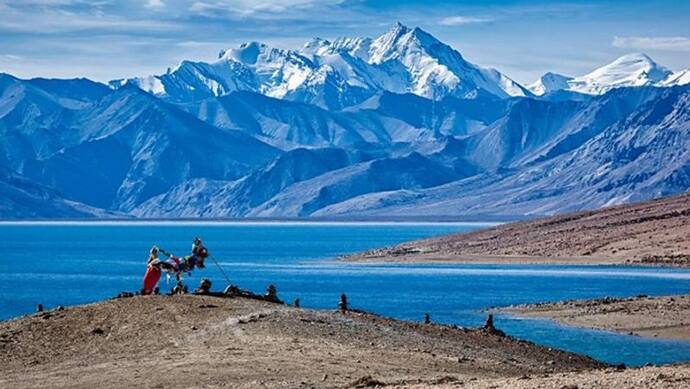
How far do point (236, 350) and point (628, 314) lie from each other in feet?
164

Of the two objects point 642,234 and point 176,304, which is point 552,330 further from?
point 642,234

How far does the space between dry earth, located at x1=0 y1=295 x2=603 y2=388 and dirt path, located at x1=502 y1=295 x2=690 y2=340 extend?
2837 centimetres

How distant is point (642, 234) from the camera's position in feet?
600

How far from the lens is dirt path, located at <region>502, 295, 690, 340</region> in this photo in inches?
3046

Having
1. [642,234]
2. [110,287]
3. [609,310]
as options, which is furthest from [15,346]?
[642,234]

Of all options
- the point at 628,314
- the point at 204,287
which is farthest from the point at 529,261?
the point at 204,287

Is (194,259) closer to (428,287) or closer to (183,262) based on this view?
(183,262)

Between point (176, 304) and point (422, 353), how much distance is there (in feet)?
29.3

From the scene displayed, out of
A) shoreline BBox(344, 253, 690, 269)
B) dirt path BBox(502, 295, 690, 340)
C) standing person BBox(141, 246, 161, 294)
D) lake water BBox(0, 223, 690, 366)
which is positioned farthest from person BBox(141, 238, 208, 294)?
shoreline BBox(344, 253, 690, 269)

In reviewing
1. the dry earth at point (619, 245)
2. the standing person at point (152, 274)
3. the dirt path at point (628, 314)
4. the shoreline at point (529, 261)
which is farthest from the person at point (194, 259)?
the dry earth at point (619, 245)

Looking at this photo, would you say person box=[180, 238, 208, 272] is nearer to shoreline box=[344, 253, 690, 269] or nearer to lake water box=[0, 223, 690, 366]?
lake water box=[0, 223, 690, 366]

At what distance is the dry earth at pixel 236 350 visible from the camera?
3659 cm

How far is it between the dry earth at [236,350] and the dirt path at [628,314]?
2837 cm

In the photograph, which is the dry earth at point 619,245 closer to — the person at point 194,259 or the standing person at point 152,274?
the standing person at point 152,274
